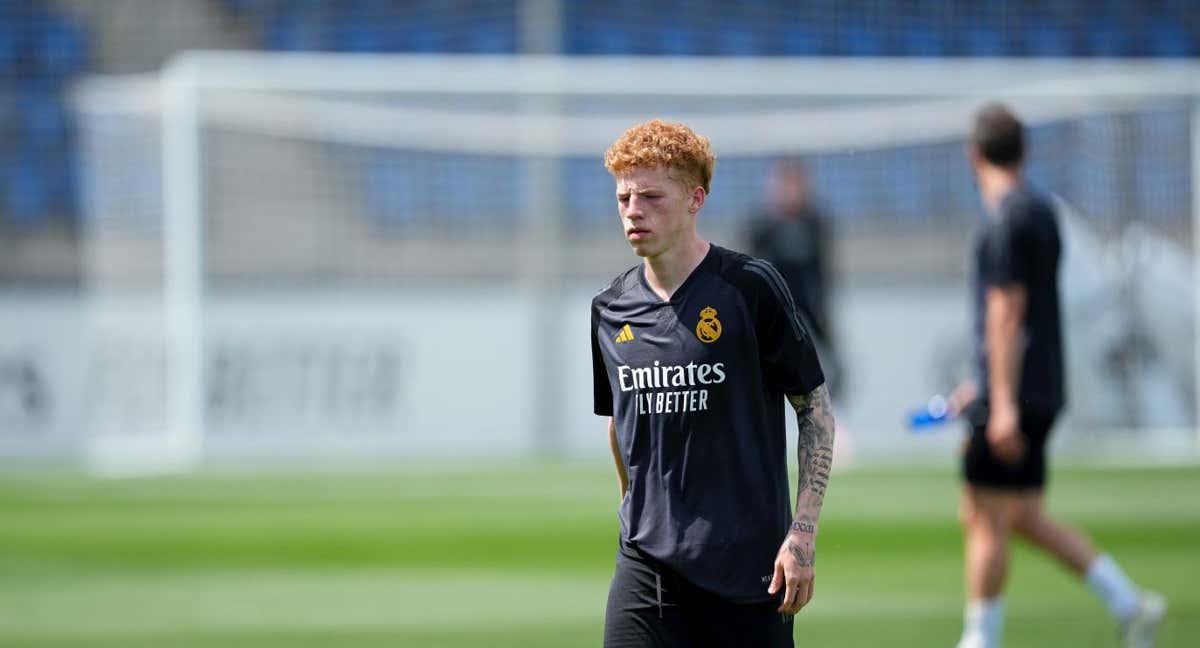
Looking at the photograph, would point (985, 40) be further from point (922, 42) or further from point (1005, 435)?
point (1005, 435)

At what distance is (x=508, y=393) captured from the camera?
1827 centimetres

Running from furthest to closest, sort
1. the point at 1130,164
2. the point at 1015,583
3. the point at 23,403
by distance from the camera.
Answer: the point at 1130,164, the point at 23,403, the point at 1015,583

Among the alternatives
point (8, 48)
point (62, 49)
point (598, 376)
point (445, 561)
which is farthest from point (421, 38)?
point (598, 376)

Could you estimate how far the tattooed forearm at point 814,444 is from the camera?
3.96 m

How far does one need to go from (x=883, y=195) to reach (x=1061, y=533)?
1312 cm

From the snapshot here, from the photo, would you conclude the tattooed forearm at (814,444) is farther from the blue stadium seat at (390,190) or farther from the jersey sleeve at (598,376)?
the blue stadium seat at (390,190)

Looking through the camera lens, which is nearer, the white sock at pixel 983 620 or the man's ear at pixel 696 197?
the man's ear at pixel 696 197

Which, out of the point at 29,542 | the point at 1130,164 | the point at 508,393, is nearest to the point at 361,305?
the point at 508,393

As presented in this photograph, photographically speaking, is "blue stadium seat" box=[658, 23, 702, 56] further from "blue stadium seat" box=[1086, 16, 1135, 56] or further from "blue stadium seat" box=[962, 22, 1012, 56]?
"blue stadium seat" box=[1086, 16, 1135, 56]

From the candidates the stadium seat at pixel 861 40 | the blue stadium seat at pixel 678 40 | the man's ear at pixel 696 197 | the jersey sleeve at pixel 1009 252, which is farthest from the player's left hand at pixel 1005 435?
the blue stadium seat at pixel 678 40

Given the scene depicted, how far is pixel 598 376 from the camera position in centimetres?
424

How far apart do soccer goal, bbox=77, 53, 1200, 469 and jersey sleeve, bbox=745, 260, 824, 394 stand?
1396cm

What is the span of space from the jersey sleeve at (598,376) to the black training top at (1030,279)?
108 inches

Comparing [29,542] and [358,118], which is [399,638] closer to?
[29,542]
